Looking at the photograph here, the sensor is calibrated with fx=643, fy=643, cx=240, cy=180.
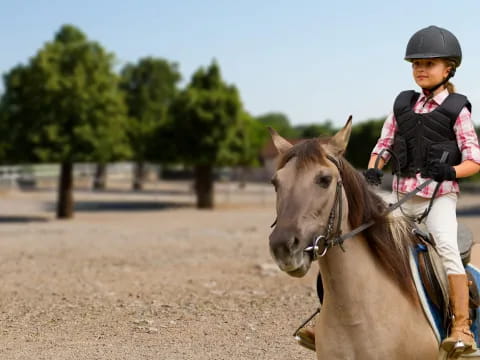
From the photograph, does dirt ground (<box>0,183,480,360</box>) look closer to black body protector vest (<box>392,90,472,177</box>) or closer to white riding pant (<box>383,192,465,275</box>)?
white riding pant (<box>383,192,465,275</box>)

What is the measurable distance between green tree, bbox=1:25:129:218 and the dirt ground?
4238 mm

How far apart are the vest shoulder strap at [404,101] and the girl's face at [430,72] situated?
3.3 inches

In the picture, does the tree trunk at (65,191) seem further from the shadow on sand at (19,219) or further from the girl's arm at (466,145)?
the girl's arm at (466,145)

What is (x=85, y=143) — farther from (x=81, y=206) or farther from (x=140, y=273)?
(x=140, y=273)

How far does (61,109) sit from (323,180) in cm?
2236

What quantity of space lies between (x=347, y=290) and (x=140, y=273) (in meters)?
8.78

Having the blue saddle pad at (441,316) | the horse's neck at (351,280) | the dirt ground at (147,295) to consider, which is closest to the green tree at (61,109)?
the dirt ground at (147,295)

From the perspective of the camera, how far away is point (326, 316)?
3818 mm

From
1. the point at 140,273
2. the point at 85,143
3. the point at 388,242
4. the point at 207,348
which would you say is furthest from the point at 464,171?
the point at 85,143

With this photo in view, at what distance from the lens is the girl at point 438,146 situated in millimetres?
4070

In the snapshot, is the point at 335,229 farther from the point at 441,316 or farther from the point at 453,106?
the point at 453,106

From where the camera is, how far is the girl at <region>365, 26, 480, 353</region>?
4.07 metres

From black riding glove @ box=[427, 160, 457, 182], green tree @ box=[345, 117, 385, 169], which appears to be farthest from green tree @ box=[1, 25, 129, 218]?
green tree @ box=[345, 117, 385, 169]

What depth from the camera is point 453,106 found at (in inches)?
165
